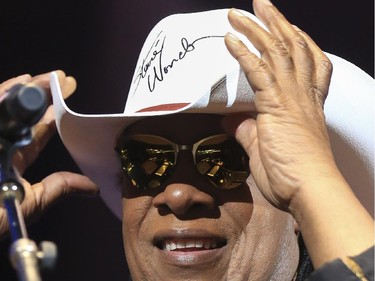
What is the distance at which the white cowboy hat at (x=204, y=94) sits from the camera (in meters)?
2.13

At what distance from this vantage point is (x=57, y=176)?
252 centimetres

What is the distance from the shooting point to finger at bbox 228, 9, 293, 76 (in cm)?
187

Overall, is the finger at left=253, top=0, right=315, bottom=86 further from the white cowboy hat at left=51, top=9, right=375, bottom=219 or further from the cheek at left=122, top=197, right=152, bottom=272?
the cheek at left=122, top=197, right=152, bottom=272

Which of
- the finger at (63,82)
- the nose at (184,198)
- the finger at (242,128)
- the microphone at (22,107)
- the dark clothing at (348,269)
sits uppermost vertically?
the microphone at (22,107)

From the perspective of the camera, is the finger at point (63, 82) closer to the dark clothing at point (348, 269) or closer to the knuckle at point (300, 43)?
the knuckle at point (300, 43)

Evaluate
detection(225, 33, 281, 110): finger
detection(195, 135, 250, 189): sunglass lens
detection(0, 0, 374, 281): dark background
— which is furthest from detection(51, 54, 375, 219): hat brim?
detection(0, 0, 374, 281): dark background

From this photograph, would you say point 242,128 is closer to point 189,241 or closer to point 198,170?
point 198,170

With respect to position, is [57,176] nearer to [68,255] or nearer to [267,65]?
[68,255]

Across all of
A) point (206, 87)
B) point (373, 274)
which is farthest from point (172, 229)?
point (373, 274)

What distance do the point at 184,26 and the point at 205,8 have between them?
24.7 inches

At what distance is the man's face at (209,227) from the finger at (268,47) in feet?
1.28

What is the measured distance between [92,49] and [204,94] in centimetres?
98
